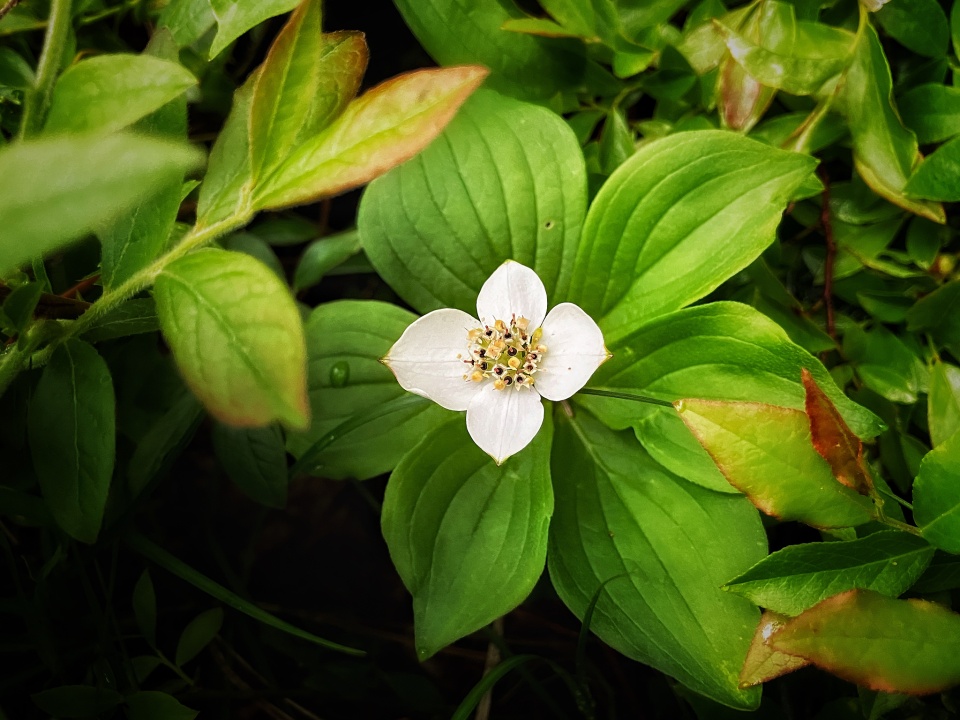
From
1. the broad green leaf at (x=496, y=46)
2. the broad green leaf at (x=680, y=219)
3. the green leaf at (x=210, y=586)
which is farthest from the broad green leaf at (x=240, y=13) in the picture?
the green leaf at (x=210, y=586)

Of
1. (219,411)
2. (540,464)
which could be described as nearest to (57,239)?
(219,411)

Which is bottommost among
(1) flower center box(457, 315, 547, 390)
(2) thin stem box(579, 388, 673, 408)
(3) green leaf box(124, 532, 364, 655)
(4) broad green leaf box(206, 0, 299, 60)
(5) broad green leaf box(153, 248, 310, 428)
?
(3) green leaf box(124, 532, 364, 655)

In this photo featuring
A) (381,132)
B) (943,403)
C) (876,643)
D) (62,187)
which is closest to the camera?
(62,187)

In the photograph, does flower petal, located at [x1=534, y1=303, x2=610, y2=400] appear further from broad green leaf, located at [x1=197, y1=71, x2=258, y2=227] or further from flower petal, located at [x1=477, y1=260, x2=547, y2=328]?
broad green leaf, located at [x1=197, y1=71, x2=258, y2=227]

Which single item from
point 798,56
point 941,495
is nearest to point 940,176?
point 798,56

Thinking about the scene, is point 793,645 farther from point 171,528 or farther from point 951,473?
point 171,528

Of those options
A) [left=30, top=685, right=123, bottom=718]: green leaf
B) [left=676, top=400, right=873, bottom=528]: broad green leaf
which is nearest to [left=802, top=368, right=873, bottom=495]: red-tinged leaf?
[left=676, top=400, right=873, bottom=528]: broad green leaf

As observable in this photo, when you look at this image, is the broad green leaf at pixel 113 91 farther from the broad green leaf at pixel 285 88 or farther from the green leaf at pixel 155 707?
the green leaf at pixel 155 707

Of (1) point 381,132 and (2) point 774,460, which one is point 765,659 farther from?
(1) point 381,132
